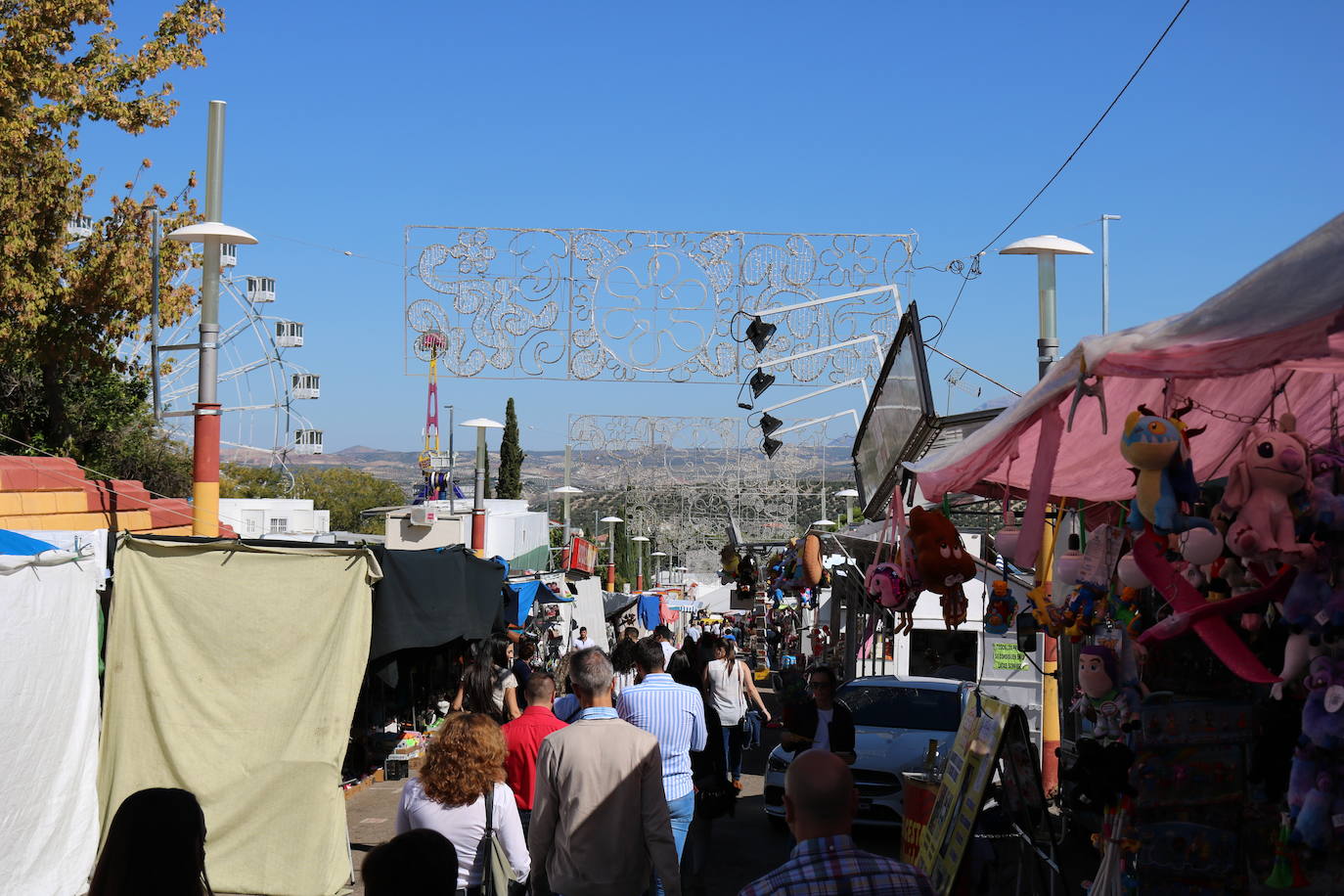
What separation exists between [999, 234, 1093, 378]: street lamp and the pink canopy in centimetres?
256

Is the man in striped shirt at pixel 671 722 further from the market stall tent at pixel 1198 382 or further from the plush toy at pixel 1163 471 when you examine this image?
the plush toy at pixel 1163 471

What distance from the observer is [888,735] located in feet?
39.7

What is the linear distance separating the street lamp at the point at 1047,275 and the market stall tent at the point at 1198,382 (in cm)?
254

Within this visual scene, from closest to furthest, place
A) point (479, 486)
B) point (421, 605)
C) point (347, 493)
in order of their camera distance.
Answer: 1. point (421, 605)
2. point (479, 486)
3. point (347, 493)

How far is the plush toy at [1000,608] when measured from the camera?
8.06 metres

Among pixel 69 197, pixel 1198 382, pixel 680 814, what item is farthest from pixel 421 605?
pixel 69 197

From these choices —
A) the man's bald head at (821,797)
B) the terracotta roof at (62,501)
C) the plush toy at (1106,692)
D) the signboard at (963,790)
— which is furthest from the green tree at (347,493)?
the man's bald head at (821,797)

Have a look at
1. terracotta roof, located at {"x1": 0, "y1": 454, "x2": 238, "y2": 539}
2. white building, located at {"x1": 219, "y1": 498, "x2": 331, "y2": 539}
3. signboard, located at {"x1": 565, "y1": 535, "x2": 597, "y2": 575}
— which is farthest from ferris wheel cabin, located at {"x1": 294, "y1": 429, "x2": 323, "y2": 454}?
terracotta roof, located at {"x1": 0, "y1": 454, "x2": 238, "y2": 539}

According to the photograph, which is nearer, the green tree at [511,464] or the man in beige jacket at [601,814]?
the man in beige jacket at [601,814]

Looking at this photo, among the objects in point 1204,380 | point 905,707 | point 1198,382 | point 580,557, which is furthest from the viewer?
point 580,557

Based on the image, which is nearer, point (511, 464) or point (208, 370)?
point (208, 370)

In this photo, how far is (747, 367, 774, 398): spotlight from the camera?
16250 millimetres

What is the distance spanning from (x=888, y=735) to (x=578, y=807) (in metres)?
6.98

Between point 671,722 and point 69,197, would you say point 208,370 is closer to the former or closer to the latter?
point 671,722
